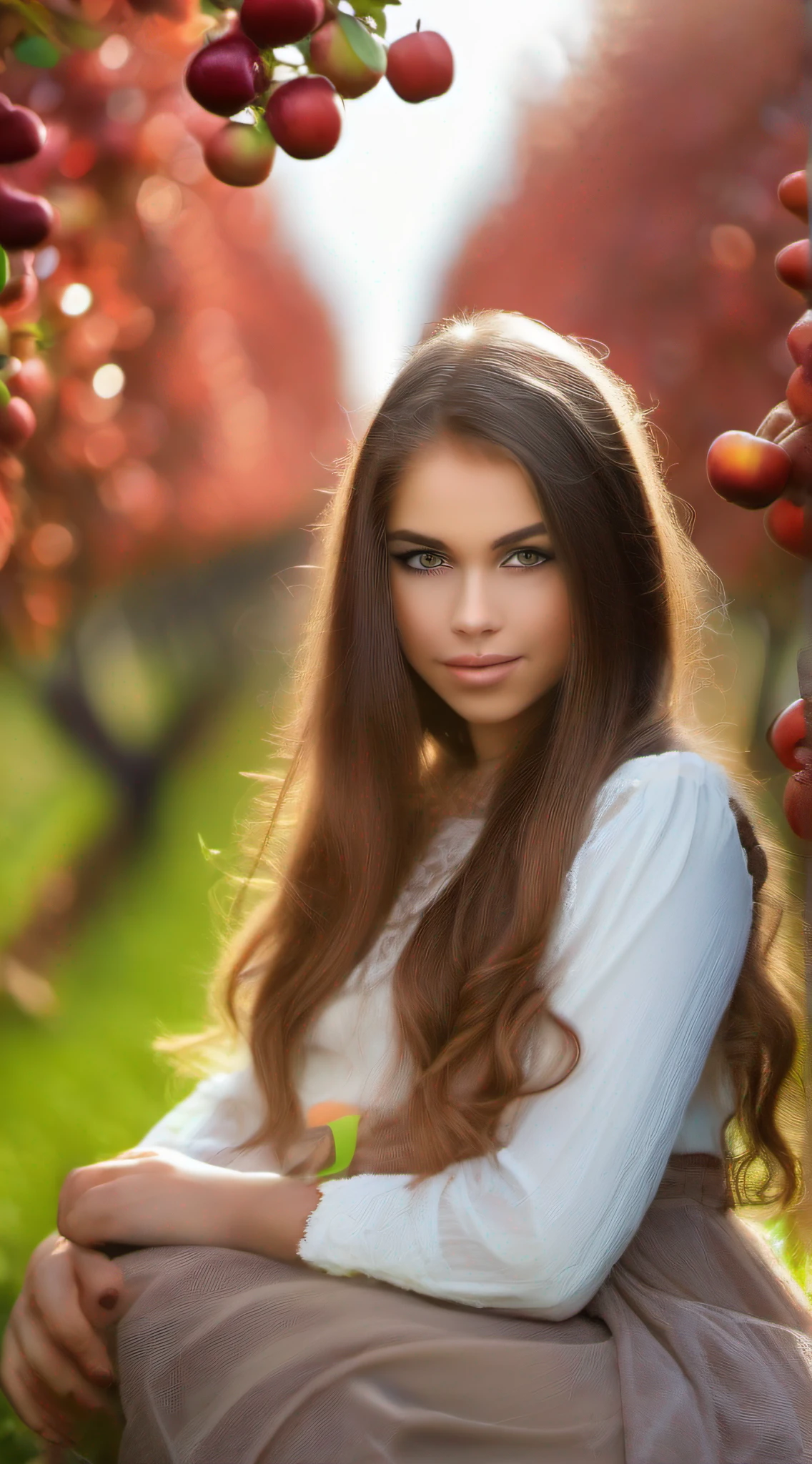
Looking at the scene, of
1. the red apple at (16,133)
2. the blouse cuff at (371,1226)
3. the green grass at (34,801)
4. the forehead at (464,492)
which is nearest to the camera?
the red apple at (16,133)

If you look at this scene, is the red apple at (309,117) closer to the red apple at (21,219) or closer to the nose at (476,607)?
the red apple at (21,219)

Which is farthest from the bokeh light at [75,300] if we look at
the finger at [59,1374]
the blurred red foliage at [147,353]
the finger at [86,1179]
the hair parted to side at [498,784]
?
the finger at [59,1374]

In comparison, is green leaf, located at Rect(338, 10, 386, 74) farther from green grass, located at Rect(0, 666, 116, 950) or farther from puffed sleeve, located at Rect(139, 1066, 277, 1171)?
puffed sleeve, located at Rect(139, 1066, 277, 1171)

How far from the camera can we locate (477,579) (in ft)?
2.57

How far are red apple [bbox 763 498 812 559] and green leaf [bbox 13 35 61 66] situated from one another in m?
0.43

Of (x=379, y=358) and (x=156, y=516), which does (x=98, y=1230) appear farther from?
(x=379, y=358)

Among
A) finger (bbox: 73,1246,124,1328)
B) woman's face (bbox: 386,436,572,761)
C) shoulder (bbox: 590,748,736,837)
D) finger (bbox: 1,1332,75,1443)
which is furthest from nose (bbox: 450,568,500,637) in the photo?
finger (bbox: 1,1332,75,1443)

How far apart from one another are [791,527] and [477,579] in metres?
0.23

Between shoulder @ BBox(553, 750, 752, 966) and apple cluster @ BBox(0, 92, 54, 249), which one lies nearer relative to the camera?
apple cluster @ BBox(0, 92, 54, 249)

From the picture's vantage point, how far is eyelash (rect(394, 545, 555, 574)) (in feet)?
2.61

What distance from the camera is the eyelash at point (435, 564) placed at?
0.79m

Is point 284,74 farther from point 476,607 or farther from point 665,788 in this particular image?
point 665,788

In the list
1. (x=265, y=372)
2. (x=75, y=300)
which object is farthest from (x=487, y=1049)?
(x=265, y=372)

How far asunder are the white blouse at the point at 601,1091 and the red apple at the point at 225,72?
1.52 feet
